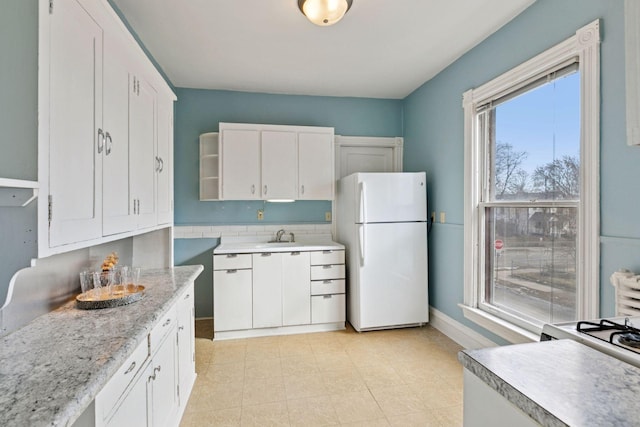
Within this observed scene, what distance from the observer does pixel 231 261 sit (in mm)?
3256

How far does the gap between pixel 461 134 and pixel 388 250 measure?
132 cm

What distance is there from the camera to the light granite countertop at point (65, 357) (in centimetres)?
79

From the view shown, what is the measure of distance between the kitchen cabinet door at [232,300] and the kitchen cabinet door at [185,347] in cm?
84

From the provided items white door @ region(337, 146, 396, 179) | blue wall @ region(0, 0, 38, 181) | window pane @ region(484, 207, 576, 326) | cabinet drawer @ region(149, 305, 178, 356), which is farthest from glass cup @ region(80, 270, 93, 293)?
white door @ region(337, 146, 396, 179)

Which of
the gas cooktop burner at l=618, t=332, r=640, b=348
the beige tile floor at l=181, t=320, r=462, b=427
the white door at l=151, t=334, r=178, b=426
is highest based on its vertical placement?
the gas cooktop burner at l=618, t=332, r=640, b=348

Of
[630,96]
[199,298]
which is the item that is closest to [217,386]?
[199,298]

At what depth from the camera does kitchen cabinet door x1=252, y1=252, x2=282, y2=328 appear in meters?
3.30

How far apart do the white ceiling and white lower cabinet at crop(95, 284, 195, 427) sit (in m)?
2.00

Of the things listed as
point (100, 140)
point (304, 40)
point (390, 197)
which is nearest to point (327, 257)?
point (390, 197)

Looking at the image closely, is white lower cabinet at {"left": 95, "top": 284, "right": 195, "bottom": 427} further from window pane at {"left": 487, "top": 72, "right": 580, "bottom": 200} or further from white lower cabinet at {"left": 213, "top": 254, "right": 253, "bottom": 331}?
window pane at {"left": 487, "top": 72, "right": 580, "bottom": 200}

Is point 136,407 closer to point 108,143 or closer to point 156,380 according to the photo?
point 156,380

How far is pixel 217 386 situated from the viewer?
2396 mm

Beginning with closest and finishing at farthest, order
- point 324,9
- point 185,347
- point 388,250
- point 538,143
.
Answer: point 324,9, point 185,347, point 538,143, point 388,250

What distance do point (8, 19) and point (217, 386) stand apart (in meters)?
2.35
